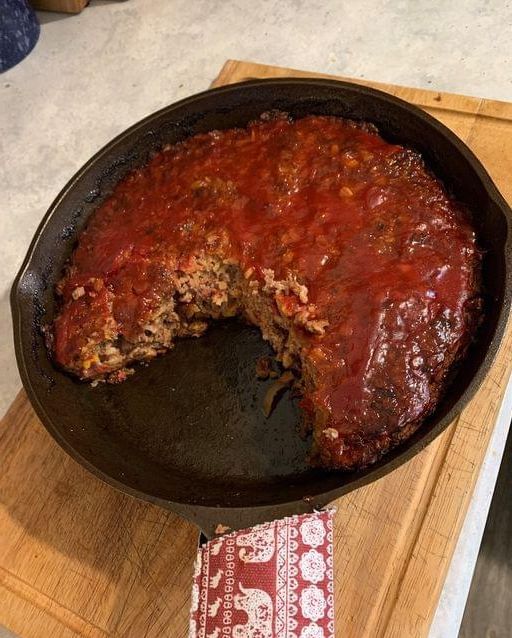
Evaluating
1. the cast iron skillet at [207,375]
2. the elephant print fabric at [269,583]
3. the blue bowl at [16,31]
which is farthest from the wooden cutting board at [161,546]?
the blue bowl at [16,31]

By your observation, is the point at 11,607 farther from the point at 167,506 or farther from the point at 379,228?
the point at 379,228

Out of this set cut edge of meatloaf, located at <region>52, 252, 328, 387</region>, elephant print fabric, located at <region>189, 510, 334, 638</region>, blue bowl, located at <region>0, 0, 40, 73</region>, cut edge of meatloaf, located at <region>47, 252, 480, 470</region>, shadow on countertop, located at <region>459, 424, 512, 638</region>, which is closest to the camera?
elephant print fabric, located at <region>189, 510, 334, 638</region>

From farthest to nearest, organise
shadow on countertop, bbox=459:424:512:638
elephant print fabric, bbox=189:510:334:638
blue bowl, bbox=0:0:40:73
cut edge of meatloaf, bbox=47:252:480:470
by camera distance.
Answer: blue bowl, bbox=0:0:40:73 → shadow on countertop, bbox=459:424:512:638 → cut edge of meatloaf, bbox=47:252:480:470 → elephant print fabric, bbox=189:510:334:638

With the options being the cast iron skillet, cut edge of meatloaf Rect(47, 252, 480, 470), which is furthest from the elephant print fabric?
cut edge of meatloaf Rect(47, 252, 480, 470)

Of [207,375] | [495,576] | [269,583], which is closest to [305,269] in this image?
[207,375]

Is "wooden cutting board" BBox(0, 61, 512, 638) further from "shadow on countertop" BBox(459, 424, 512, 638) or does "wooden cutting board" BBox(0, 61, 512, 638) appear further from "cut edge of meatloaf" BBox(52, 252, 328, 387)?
"shadow on countertop" BBox(459, 424, 512, 638)

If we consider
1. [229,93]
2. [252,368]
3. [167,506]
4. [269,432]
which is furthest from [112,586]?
[229,93]
